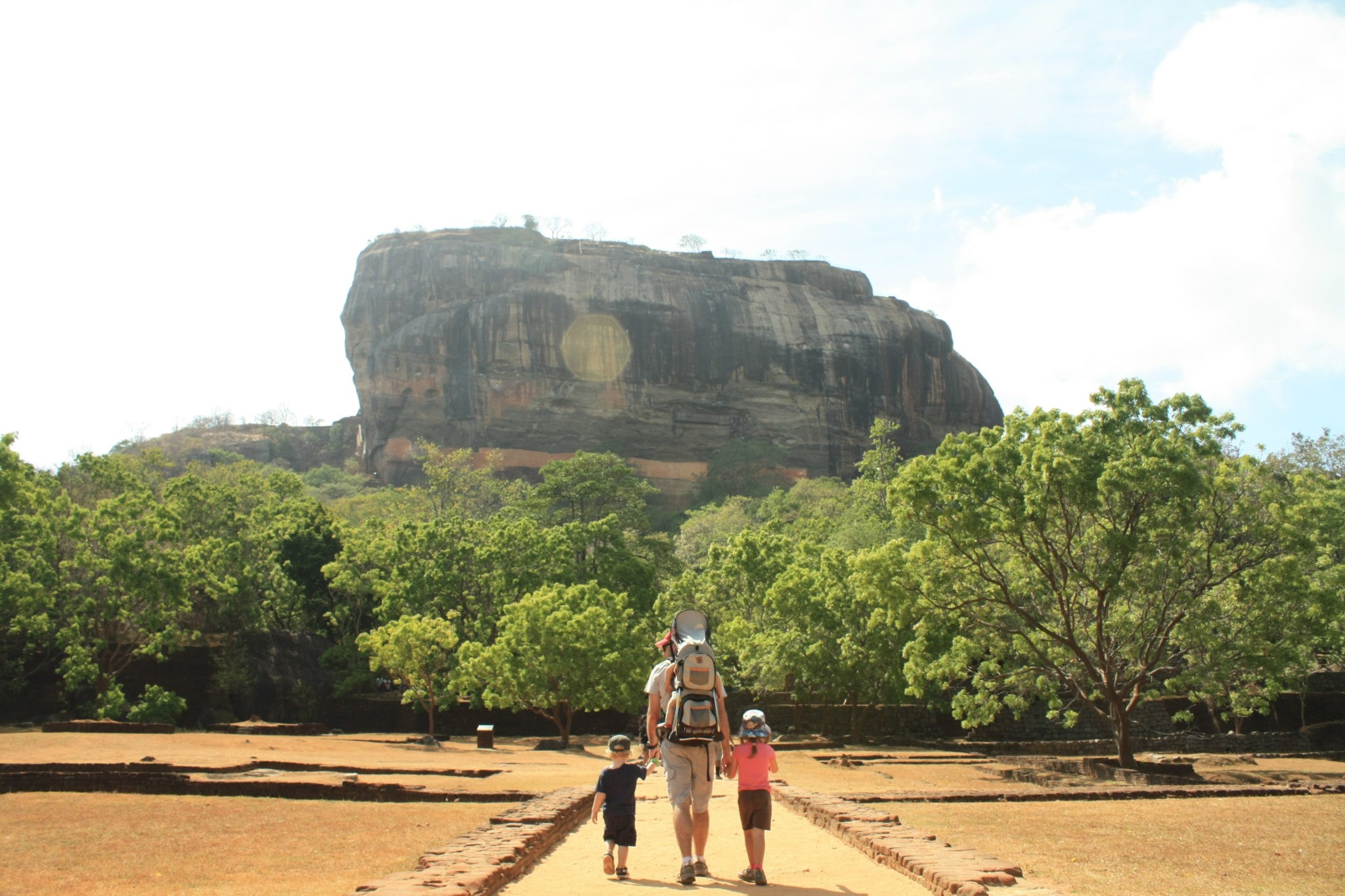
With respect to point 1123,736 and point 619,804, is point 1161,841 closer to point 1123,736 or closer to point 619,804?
point 619,804

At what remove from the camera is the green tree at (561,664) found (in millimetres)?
25562

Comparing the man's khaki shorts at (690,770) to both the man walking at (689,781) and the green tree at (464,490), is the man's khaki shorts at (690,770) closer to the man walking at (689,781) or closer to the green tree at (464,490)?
the man walking at (689,781)

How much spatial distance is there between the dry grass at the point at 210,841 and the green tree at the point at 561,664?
44.7 feet

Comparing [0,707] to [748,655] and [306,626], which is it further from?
[748,655]

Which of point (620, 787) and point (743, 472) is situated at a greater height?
point (743, 472)

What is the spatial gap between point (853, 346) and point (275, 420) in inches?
1984

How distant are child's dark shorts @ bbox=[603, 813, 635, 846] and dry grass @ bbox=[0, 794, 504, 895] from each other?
1457 millimetres

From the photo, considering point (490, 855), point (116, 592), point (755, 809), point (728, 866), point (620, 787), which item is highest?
point (116, 592)

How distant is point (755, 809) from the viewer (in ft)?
22.0

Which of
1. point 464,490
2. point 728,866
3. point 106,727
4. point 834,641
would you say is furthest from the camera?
point 464,490

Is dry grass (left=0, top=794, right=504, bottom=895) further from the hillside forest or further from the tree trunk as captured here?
the tree trunk

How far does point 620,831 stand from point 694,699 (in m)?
1.01

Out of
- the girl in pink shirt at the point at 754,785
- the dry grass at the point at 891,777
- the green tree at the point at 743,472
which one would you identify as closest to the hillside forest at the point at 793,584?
the dry grass at the point at 891,777

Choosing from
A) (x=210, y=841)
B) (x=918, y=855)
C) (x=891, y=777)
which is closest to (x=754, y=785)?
(x=918, y=855)
